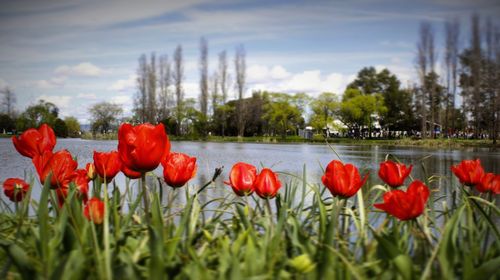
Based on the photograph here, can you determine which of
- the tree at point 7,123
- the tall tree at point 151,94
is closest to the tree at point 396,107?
the tall tree at point 151,94

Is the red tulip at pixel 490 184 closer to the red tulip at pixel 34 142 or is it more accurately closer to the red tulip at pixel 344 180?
the red tulip at pixel 344 180

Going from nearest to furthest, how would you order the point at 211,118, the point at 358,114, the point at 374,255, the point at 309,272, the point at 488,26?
the point at 309,272 < the point at 374,255 < the point at 488,26 < the point at 358,114 < the point at 211,118

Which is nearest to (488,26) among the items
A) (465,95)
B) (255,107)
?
(465,95)

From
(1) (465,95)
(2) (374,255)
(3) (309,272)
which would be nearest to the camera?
(3) (309,272)

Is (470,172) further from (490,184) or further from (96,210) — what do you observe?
(96,210)

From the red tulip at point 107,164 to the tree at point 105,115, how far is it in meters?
60.5

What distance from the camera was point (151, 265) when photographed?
90 centimetres

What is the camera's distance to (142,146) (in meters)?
1.25

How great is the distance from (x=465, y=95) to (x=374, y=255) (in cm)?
4383

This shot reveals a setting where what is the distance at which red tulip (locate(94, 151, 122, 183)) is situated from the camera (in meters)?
1.65

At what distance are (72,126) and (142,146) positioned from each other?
71.7 meters

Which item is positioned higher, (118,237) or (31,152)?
(31,152)

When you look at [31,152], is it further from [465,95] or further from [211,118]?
[211,118]

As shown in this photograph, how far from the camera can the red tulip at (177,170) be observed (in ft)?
5.11
